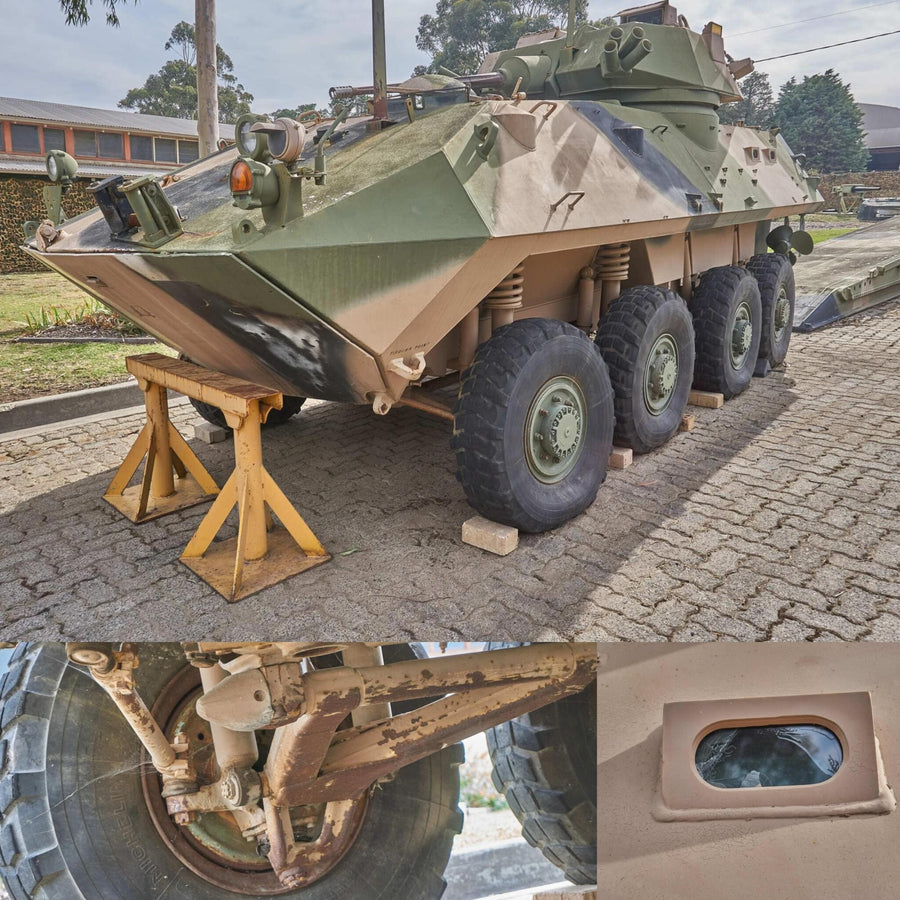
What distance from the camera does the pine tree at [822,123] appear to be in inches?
397

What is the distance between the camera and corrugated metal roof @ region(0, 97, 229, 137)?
638 cm

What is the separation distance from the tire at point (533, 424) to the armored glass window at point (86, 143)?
5349 millimetres

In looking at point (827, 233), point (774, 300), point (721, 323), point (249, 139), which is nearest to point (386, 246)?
point (249, 139)

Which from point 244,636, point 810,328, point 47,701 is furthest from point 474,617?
point 810,328

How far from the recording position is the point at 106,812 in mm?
1172

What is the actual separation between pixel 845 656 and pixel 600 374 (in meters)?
2.61

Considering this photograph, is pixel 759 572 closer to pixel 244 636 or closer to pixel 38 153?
pixel 244 636

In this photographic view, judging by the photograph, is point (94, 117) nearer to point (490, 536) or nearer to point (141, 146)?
point (141, 146)

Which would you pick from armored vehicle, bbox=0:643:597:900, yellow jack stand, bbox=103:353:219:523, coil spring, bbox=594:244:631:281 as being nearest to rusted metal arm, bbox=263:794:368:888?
armored vehicle, bbox=0:643:597:900

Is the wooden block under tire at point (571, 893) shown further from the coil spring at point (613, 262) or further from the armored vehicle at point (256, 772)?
Result: the coil spring at point (613, 262)

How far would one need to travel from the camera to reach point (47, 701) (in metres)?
1.20

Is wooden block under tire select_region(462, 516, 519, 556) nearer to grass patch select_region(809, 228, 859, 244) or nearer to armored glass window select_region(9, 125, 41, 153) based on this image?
armored glass window select_region(9, 125, 41, 153)

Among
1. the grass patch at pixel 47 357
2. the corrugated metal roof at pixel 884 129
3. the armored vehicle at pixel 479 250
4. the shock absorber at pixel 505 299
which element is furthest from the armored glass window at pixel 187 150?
the corrugated metal roof at pixel 884 129

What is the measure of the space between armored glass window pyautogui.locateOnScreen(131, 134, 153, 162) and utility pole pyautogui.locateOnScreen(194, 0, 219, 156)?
134cm
